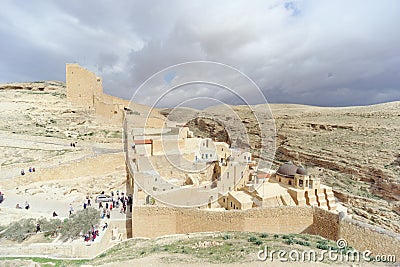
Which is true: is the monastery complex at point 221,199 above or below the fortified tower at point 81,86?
below

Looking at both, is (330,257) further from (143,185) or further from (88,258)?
(143,185)

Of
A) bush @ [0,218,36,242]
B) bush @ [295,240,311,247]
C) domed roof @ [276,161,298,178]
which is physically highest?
domed roof @ [276,161,298,178]

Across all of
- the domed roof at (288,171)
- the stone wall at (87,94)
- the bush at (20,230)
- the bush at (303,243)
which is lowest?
the bush at (303,243)

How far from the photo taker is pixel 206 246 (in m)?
7.18

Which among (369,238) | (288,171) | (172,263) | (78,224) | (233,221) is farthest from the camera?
(288,171)

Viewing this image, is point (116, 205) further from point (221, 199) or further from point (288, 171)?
point (288, 171)

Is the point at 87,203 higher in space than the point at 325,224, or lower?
higher

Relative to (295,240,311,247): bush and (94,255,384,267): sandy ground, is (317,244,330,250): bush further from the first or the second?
(94,255,384,267): sandy ground

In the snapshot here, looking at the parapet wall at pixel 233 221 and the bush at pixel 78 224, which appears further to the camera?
the parapet wall at pixel 233 221

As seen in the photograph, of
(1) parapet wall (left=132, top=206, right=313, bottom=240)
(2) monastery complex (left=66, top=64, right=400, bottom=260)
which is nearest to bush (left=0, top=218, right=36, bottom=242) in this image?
(2) monastery complex (left=66, top=64, right=400, bottom=260)

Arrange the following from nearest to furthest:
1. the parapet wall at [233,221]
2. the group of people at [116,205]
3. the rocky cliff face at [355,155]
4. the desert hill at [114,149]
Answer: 1. the parapet wall at [233,221]
2. the group of people at [116,205]
3. the desert hill at [114,149]
4. the rocky cliff face at [355,155]

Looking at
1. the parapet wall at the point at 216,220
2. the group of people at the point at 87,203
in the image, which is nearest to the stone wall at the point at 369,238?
the parapet wall at the point at 216,220

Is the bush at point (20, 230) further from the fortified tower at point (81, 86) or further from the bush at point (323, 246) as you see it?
the fortified tower at point (81, 86)

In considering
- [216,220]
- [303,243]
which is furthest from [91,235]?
[303,243]
